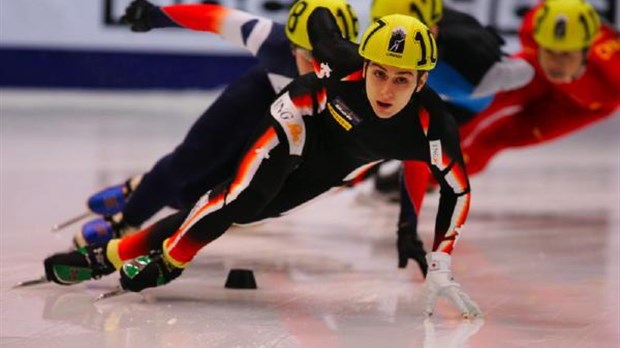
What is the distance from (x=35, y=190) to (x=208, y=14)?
2103 millimetres

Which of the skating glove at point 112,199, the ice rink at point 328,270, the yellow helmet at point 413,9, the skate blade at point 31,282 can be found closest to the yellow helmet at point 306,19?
the yellow helmet at point 413,9

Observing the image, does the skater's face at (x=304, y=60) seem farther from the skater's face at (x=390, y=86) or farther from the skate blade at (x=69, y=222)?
the skate blade at (x=69, y=222)

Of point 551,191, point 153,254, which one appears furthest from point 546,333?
point 551,191

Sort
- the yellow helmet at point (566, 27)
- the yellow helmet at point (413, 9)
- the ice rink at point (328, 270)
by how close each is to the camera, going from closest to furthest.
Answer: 1. the ice rink at point (328, 270)
2. the yellow helmet at point (413, 9)
3. the yellow helmet at point (566, 27)

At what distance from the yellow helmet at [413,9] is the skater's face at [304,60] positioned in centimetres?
56

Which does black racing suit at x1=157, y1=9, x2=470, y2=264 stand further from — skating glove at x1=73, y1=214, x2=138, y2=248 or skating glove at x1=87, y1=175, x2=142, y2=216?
skating glove at x1=87, y1=175, x2=142, y2=216

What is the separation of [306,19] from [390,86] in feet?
3.23

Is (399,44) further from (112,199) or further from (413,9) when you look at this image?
(112,199)

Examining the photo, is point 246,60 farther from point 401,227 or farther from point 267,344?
point 267,344

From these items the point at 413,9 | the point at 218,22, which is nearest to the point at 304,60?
the point at 218,22

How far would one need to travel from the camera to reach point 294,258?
623cm

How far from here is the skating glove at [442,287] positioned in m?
4.91

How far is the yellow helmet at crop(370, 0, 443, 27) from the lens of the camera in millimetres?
6273

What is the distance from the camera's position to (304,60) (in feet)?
18.9
